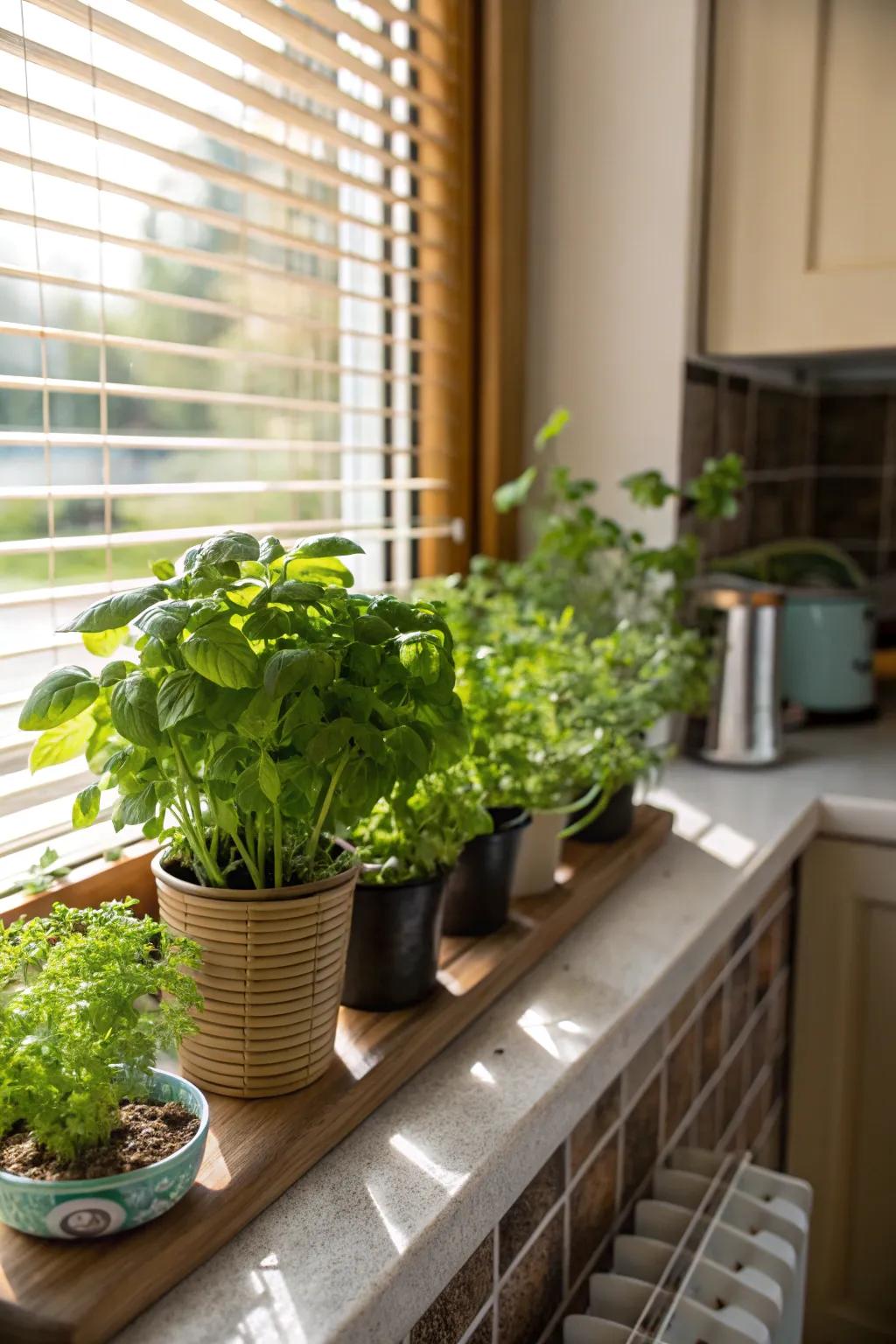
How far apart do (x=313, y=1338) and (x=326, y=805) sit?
0.99 feet

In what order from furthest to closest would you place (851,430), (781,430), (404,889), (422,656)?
1. (851,430)
2. (781,430)
3. (404,889)
4. (422,656)

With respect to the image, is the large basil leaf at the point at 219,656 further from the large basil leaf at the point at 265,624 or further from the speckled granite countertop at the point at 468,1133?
the speckled granite countertop at the point at 468,1133

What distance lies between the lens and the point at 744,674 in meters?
1.67

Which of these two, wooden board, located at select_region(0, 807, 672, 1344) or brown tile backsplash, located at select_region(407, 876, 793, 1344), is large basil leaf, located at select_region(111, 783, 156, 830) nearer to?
wooden board, located at select_region(0, 807, 672, 1344)

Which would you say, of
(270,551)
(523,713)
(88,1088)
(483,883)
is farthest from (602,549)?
(88,1088)

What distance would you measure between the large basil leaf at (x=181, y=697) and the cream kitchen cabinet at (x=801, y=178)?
1.27m

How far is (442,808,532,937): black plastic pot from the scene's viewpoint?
102cm

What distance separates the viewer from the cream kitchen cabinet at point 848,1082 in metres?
1.55

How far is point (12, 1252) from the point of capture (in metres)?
0.62

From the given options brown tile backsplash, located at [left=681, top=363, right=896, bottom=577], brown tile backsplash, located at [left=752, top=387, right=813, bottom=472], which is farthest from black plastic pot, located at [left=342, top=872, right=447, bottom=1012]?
brown tile backsplash, located at [left=752, top=387, right=813, bottom=472]

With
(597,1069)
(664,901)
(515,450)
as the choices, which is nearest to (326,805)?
(597,1069)

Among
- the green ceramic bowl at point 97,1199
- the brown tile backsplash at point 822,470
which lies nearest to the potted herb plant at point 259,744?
the green ceramic bowl at point 97,1199

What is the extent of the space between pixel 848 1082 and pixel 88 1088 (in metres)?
1.26

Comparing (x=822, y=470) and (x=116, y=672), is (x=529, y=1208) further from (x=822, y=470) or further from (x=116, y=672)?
(x=822, y=470)
